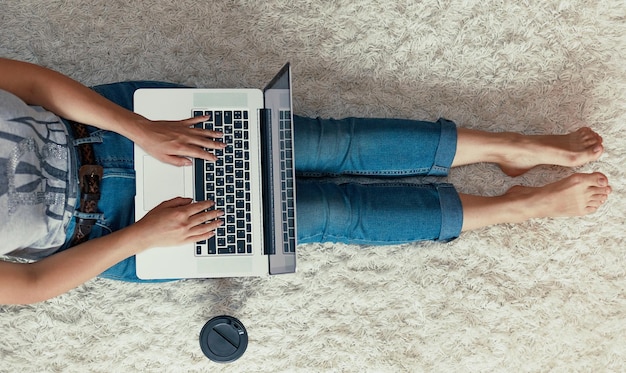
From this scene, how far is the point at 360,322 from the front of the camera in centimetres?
115

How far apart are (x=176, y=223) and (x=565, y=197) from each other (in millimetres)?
758

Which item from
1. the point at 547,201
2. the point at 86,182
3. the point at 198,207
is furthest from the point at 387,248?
the point at 86,182

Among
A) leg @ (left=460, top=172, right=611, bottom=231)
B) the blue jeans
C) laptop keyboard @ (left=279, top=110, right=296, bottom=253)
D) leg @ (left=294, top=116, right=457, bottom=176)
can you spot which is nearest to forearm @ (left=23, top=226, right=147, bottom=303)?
the blue jeans

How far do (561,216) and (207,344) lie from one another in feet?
2.52

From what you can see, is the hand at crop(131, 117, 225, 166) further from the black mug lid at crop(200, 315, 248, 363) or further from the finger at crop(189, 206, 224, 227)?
the black mug lid at crop(200, 315, 248, 363)

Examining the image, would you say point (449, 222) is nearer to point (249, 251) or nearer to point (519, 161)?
point (519, 161)

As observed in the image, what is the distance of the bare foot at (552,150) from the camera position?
1114mm

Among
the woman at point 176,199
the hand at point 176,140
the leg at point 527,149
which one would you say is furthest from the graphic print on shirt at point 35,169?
the leg at point 527,149

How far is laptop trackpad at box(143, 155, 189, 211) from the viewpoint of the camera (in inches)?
36.5

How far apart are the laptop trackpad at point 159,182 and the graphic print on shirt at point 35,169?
129 mm

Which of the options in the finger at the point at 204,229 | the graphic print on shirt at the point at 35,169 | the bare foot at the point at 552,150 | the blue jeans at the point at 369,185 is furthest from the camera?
the bare foot at the point at 552,150

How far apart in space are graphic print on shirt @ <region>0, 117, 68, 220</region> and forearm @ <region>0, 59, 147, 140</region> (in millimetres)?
35

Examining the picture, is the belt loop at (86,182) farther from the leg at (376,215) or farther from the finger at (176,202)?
the leg at (376,215)

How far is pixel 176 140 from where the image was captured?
2.97 ft
